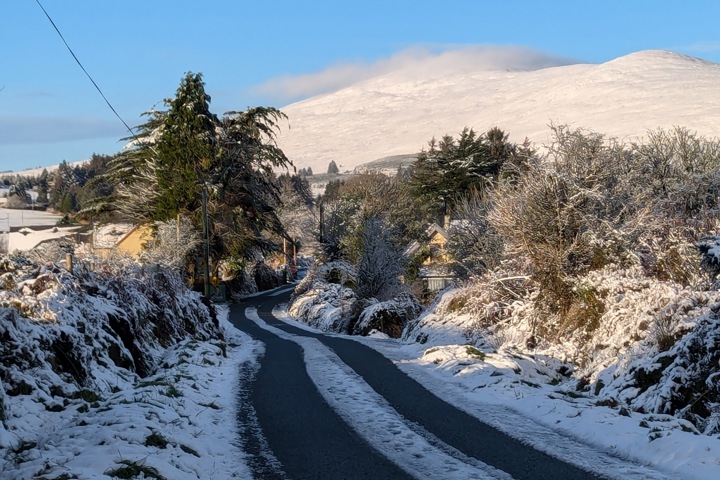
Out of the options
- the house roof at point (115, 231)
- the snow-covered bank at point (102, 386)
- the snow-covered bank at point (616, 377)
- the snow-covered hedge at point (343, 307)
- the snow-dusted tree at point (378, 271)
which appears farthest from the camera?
the house roof at point (115, 231)

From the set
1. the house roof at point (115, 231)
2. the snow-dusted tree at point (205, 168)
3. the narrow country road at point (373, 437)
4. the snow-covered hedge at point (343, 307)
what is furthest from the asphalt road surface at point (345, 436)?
the house roof at point (115, 231)

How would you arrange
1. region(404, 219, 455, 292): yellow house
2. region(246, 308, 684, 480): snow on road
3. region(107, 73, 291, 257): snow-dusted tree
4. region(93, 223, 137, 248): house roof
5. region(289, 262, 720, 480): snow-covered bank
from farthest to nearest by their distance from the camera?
region(93, 223, 137, 248): house roof
region(107, 73, 291, 257): snow-dusted tree
region(404, 219, 455, 292): yellow house
region(289, 262, 720, 480): snow-covered bank
region(246, 308, 684, 480): snow on road

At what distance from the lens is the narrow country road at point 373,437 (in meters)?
7.20

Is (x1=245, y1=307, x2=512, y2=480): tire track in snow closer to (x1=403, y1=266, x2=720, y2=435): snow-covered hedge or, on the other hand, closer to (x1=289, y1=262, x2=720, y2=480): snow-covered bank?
(x1=289, y1=262, x2=720, y2=480): snow-covered bank

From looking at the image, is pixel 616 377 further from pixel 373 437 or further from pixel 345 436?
pixel 345 436

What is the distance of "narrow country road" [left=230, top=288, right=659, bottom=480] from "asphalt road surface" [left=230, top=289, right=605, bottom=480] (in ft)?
0.04

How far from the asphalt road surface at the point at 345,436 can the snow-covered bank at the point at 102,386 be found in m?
0.40

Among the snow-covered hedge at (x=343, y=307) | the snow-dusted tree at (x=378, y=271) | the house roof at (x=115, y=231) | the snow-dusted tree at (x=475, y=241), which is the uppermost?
the house roof at (x=115, y=231)

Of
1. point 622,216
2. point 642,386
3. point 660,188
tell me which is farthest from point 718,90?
point 642,386

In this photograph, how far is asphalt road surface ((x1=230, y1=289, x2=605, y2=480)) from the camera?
7207 millimetres

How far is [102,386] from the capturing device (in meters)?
11.1

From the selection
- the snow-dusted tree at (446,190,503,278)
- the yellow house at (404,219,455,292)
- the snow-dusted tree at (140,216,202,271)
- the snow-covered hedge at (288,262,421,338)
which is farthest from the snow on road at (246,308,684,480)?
the snow-dusted tree at (140,216,202,271)

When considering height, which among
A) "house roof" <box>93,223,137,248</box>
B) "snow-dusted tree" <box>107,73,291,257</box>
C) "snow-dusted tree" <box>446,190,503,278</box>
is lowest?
"snow-dusted tree" <box>446,190,503,278</box>

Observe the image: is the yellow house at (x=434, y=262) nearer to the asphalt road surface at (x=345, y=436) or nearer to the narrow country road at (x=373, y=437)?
the asphalt road surface at (x=345, y=436)
